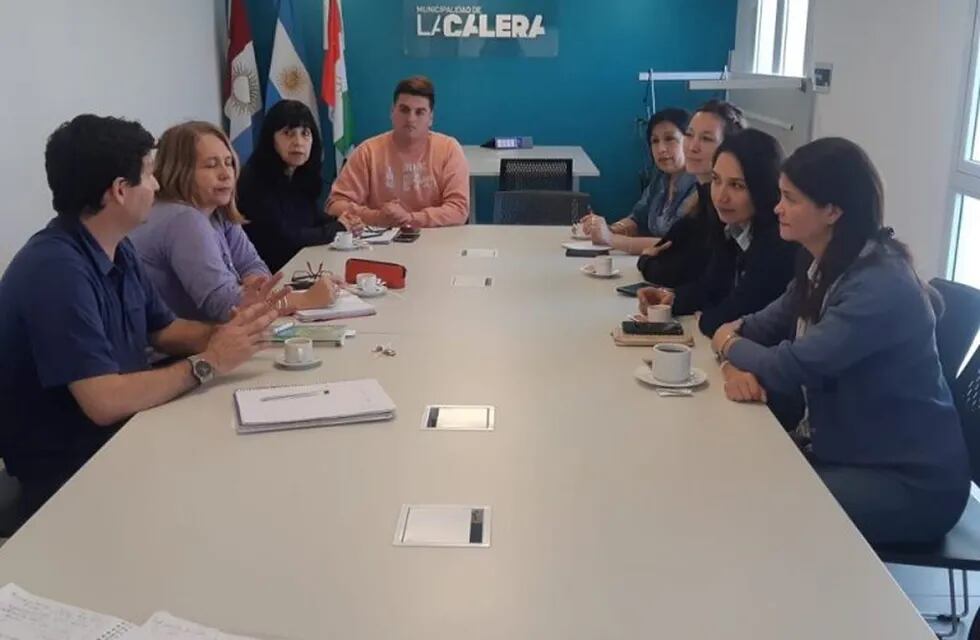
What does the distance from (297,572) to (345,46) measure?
5872mm

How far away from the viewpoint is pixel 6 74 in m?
3.36

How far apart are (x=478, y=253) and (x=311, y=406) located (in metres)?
1.73

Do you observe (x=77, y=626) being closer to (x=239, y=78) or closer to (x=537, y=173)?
(x=537, y=173)

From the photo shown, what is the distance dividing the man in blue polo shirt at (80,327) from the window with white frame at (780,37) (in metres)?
3.98

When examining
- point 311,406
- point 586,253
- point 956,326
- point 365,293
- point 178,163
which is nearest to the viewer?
point 311,406

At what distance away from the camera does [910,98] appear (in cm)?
365

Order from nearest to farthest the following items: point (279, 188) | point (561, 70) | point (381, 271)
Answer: point (381, 271) → point (279, 188) → point (561, 70)

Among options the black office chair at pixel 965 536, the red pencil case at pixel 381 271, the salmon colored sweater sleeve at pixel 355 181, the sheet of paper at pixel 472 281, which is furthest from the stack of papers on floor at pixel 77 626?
the salmon colored sweater sleeve at pixel 355 181

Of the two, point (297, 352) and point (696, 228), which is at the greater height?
point (696, 228)

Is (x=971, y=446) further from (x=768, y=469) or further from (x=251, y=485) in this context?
(x=251, y=485)

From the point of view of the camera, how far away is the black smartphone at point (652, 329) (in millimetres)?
2324

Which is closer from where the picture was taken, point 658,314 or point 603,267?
point 658,314

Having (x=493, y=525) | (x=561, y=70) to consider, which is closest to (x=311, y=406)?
(x=493, y=525)

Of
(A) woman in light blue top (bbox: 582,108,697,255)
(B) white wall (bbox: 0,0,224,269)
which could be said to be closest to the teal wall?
(B) white wall (bbox: 0,0,224,269)
